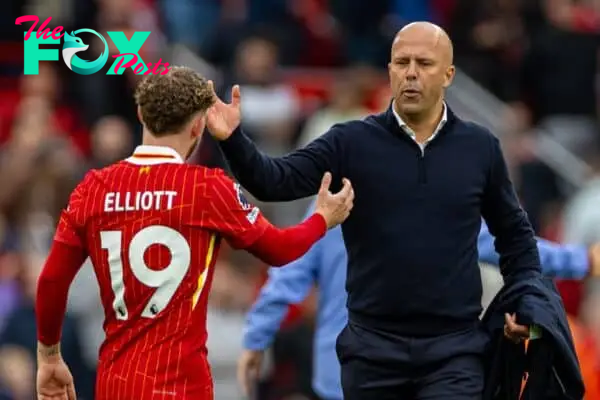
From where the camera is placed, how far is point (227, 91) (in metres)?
13.4

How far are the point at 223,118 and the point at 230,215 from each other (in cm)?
42

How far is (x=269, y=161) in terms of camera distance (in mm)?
6695

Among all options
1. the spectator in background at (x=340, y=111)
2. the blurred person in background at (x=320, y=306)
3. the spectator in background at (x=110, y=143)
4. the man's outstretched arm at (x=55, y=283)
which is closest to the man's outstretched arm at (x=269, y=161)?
the man's outstretched arm at (x=55, y=283)

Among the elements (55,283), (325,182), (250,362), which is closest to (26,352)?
(250,362)

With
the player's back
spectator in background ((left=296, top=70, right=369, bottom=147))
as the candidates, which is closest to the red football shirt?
the player's back

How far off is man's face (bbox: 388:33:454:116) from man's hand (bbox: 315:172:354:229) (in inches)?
17.4

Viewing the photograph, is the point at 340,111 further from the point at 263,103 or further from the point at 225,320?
the point at 225,320

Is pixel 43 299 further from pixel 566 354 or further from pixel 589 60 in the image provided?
pixel 589 60

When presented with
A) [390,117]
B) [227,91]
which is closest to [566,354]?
[390,117]

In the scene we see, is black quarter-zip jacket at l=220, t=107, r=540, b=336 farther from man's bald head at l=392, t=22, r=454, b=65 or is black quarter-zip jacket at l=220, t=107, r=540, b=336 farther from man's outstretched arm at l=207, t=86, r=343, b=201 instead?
man's bald head at l=392, t=22, r=454, b=65

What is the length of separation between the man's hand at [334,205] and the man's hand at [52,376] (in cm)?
118

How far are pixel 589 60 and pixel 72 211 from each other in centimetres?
894

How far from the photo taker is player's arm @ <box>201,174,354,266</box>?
6449mm

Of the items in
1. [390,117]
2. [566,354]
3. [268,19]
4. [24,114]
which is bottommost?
[566,354]
